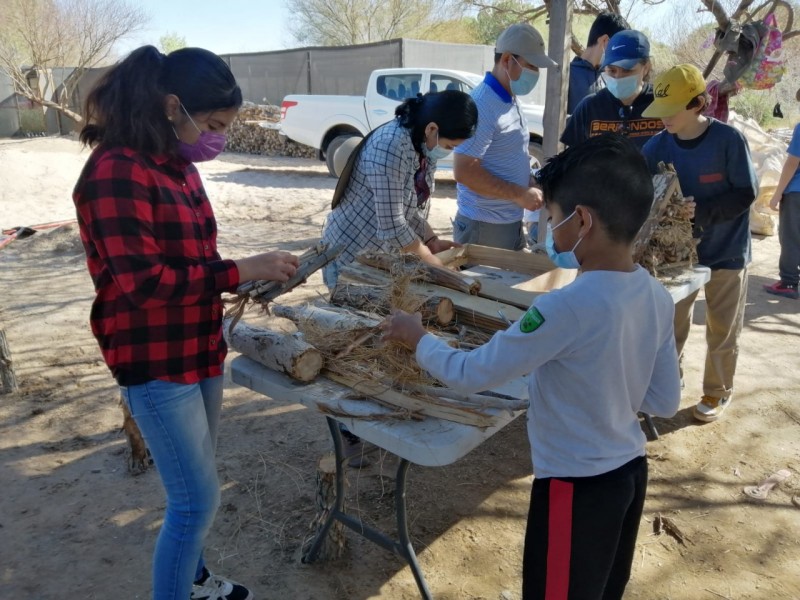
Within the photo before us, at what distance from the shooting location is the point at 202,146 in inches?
76.7

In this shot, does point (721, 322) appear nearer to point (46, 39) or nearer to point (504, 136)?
point (504, 136)

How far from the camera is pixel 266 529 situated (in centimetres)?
309

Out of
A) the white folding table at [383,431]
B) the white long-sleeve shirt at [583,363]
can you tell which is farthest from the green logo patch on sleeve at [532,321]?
the white folding table at [383,431]

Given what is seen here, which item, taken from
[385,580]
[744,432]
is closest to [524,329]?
[385,580]

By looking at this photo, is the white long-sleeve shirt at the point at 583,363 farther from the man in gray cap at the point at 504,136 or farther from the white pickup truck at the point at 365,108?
the white pickup truck at the point at 365,108

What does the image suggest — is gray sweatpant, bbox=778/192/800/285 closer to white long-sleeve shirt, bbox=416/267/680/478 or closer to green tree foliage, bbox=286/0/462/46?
white long-sleeve shirt, bbox=416/267/680/478

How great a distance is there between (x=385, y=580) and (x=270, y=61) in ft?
66.7

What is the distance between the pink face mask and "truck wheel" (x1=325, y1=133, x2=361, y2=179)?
9.03 m

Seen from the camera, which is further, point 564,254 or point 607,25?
point 607,25

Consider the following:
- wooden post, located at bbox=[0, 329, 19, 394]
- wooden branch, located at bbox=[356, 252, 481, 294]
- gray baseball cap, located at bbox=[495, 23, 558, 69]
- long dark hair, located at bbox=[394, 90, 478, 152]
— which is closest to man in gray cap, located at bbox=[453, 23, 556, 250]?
gray baseball cap, located at bbox=[495, 23, 558, 69]

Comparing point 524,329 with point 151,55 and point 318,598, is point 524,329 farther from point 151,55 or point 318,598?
point 318,598

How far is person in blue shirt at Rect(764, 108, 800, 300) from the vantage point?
254 inches

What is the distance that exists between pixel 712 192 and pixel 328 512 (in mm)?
2651

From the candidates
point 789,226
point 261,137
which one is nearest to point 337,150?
point 789,226
